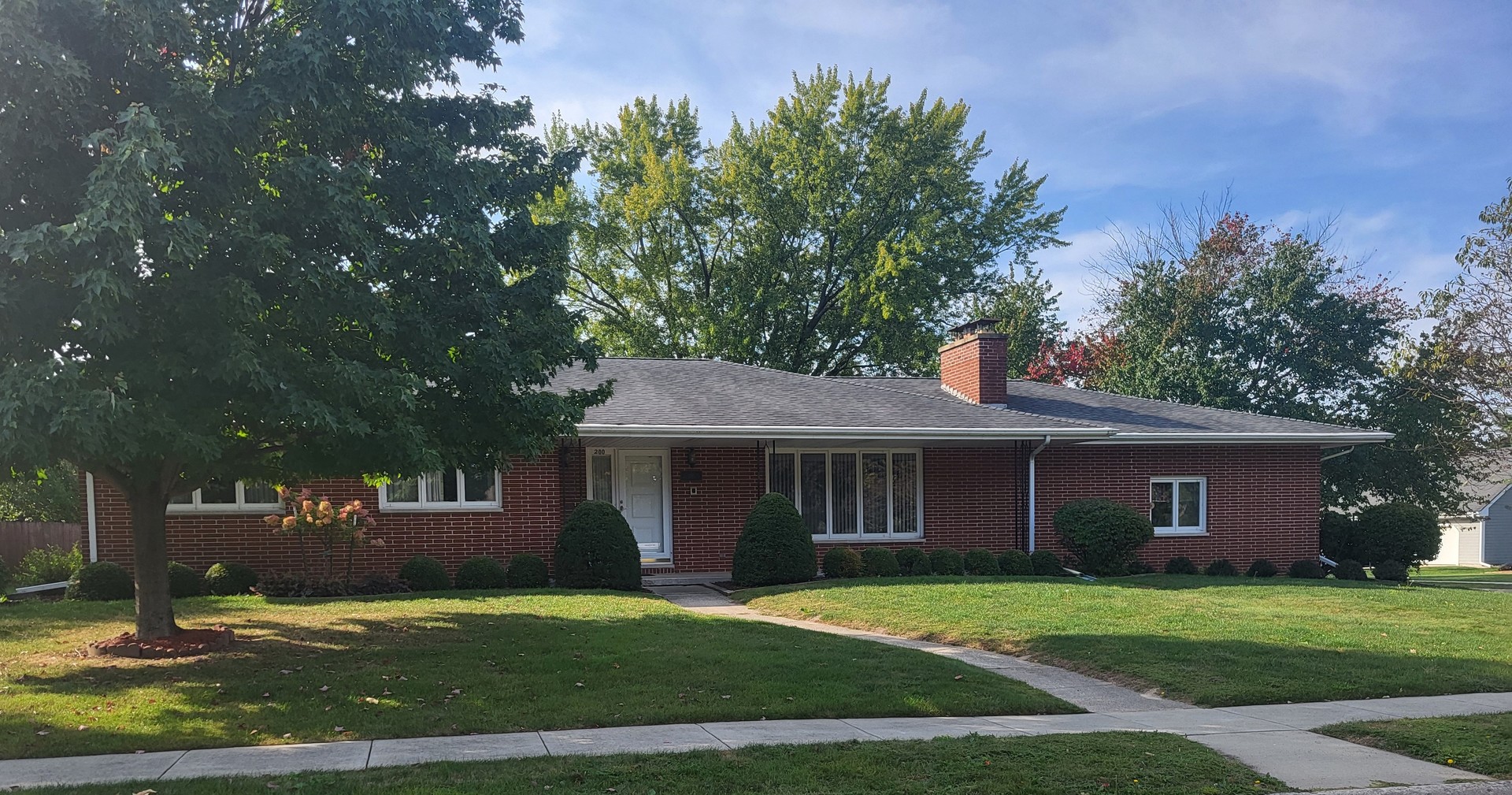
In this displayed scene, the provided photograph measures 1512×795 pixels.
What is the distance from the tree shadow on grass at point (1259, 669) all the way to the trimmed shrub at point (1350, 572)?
35.2ft

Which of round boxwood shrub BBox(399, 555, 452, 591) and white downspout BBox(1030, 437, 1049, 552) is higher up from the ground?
white downspout BBox(1030, 437, 1049, 552)

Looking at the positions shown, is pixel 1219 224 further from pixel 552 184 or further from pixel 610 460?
pixel 552 184

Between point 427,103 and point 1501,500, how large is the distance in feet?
165

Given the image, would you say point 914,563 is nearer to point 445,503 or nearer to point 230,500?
point 445,503

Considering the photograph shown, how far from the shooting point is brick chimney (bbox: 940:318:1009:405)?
21.4 m

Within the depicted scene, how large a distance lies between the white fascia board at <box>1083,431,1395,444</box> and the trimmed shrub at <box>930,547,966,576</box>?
142 inches

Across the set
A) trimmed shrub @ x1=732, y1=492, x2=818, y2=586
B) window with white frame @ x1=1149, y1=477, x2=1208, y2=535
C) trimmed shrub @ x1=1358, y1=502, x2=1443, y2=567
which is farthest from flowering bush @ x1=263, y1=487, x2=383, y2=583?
trimmed shrub @ x1=1358, y1=502, x2=1443, y2=567

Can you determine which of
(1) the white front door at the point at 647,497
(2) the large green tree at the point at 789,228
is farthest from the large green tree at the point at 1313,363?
(1) the white front door at the point at 647,497

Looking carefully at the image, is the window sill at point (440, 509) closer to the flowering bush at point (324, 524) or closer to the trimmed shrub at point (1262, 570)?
the flowering bush at point (324, 524)

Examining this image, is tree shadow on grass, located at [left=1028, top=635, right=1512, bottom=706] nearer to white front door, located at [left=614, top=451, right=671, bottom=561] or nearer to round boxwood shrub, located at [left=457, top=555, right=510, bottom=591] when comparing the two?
round boxwood shrub, located at [left=457, top=555, right=510, bottom=591]

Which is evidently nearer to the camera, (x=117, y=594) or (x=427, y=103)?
(x=427, y=103)

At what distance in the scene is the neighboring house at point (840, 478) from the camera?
16359mm

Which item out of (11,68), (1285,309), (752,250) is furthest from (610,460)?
(1285,309)

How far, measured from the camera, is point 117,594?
1433 centimetres
